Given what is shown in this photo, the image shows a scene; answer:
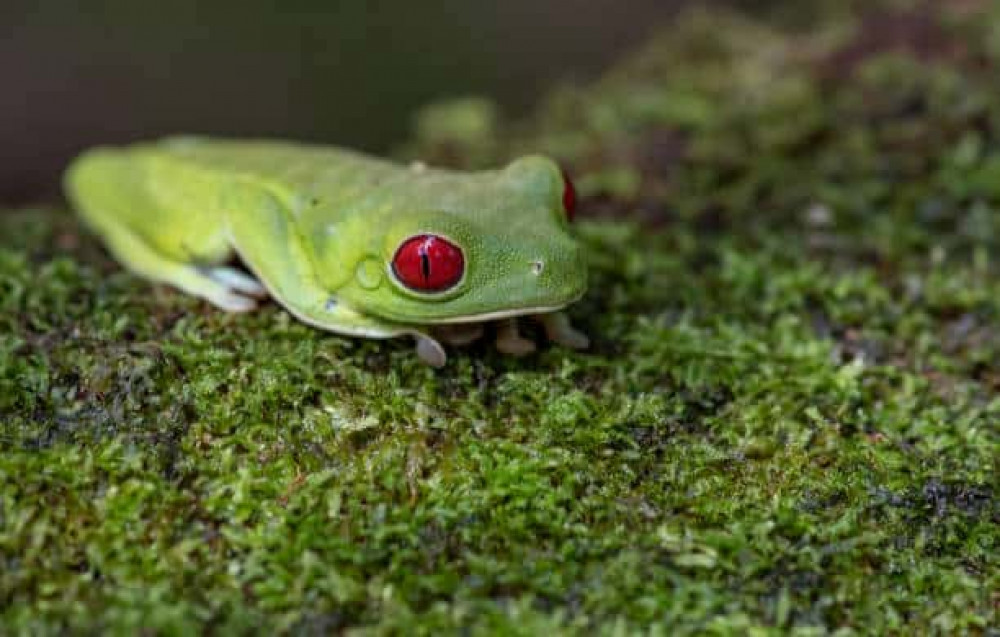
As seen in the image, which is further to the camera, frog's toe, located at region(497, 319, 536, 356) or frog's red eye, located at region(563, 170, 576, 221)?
frog's red eye, located at region(563, 170, 576, 221)

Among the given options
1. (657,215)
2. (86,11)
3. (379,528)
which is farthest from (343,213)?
(86,11)

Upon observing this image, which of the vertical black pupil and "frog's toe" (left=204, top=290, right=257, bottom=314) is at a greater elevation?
the vertical black pupil

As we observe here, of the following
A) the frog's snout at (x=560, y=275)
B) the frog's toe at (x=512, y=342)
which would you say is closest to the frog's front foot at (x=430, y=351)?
the frog's toe at (x=512, y=342)

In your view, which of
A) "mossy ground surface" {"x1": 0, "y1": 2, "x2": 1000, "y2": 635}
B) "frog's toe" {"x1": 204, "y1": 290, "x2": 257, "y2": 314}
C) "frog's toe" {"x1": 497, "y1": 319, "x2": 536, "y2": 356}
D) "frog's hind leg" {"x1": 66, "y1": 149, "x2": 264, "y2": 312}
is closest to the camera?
"mossy ground surface" {"x1": 0, "y1": 2, "x2": 1000, "y2": 635}

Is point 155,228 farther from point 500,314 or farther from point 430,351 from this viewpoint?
point 500,314

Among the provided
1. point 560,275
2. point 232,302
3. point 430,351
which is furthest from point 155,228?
point 560,275

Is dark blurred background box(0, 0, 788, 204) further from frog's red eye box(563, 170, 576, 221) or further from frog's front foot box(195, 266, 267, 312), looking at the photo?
frog's red eye box(563, 170, 576, 221)

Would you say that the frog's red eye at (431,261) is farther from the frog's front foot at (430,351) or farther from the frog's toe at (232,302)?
the frog's toe at (232,302)

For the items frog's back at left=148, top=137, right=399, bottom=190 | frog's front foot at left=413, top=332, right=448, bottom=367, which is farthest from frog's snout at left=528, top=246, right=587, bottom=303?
frog's back at left=148, top=137, right=399, bottom=190
